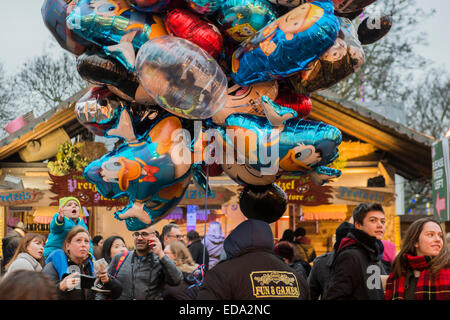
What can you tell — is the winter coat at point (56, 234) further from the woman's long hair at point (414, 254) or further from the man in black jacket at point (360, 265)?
the woman's long hair at point (414, 254)

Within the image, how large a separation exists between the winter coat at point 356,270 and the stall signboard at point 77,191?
5998 millimetres

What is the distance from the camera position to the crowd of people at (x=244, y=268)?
2.16 meters

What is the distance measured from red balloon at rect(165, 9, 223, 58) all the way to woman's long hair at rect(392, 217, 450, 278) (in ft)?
4.96

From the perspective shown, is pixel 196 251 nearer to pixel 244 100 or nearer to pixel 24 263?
pixel 24 263

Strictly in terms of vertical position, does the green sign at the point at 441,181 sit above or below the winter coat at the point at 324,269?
above

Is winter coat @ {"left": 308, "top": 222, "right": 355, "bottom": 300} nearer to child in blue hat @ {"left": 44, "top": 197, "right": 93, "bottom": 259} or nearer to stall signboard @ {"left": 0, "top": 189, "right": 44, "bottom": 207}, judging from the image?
child in blue hat @ {"left": 44, "top": 197, "right": 93, "bottom": 259}

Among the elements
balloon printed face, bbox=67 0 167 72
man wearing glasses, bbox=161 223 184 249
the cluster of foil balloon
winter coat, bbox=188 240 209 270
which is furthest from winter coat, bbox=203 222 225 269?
balloon printed face, bbox=67 0 167 72

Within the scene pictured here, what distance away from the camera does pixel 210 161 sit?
2.48m

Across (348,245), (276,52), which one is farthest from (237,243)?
(348,245)

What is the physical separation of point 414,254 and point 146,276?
5.76 ft

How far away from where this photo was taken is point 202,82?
2.11 m

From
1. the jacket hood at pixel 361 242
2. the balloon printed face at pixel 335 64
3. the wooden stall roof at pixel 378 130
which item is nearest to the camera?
the balloon printed face at pixel 335 64

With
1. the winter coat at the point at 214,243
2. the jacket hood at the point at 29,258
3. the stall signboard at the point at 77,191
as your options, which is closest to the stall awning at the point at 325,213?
the stall signboard at the point at 77,191
